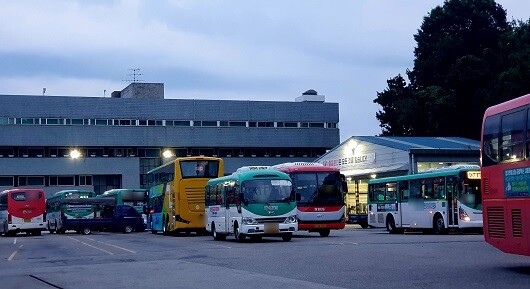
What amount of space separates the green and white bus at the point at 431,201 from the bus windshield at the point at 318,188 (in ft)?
14.6

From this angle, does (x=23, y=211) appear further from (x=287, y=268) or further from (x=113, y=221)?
(x=287, y=268)

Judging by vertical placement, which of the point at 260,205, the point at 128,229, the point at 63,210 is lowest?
the point at 128,229

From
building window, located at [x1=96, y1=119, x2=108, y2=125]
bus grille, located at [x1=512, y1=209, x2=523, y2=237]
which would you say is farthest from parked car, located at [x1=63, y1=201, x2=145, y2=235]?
bus grille, located at [x1=512, y1=209, x2=523, y2=237]

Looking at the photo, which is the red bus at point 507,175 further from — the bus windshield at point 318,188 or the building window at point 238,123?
the building window at point 238,123

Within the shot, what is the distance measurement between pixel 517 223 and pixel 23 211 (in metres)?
41.6

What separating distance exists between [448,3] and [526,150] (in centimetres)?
6505

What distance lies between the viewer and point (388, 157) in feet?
180

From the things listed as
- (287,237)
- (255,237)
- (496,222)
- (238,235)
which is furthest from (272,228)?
(496,222)

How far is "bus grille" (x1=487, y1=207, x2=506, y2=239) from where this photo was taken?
54.1 feet

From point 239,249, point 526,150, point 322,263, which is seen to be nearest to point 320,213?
point 239,249

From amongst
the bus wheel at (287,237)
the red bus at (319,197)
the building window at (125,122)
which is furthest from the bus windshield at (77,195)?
the bus wheel at (287,237)

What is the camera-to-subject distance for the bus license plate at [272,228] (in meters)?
30.2

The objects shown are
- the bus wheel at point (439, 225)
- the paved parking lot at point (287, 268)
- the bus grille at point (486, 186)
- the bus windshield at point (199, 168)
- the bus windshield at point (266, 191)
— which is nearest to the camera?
the paved parking lot at point (287, 268)

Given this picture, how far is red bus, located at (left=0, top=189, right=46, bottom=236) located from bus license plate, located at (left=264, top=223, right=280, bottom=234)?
26.5 metres
